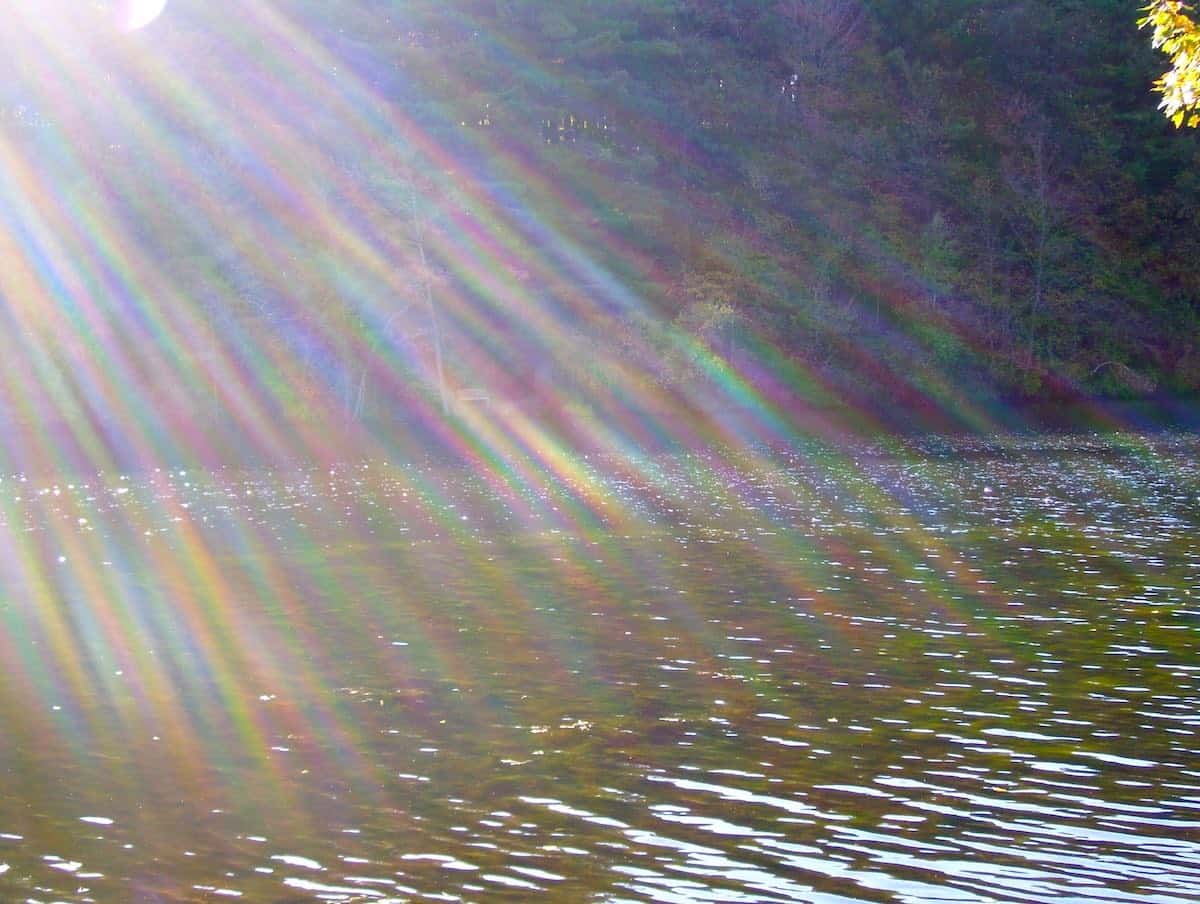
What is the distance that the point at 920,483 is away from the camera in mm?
39781

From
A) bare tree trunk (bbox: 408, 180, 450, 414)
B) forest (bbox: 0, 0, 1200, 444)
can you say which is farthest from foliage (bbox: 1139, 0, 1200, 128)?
forest (bbox: 0, 0, 1200, 444)

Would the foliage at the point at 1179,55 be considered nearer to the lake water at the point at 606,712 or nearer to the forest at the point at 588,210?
the lake water at the point at 606,712

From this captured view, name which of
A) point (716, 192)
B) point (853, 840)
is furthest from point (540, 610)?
point (716, 192)

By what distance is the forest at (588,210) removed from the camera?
2346 inches

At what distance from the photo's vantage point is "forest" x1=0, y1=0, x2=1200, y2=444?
196 ft

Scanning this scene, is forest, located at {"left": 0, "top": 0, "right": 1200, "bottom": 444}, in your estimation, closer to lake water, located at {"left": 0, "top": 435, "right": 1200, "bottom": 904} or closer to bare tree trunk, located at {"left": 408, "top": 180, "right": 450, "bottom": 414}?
bare tree trunk, located at {"left": 408, "top": 180, "right": 450, "bottom": 414}

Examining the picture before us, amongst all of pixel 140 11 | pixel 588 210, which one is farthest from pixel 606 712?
pixel 140 11

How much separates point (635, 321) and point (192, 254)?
60.1 feet

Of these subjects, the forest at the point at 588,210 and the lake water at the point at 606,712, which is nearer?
the lake water at the point at 606,712

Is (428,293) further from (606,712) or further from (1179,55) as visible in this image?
(606,712)

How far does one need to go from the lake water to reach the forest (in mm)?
30125

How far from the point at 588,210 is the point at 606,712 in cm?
5414

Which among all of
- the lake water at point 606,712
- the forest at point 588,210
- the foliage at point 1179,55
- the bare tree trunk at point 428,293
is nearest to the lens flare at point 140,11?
the forest at point 588,210

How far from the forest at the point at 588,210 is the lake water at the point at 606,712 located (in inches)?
1186
